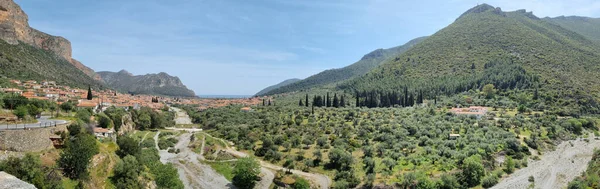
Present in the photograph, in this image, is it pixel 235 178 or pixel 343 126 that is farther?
pixel 343 126

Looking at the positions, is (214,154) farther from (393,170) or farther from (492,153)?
(492,153)

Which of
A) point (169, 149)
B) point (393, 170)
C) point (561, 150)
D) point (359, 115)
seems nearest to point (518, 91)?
point (561, 150)

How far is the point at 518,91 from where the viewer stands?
3602 inches

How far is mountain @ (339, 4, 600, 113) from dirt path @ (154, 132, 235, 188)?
79.0 metres

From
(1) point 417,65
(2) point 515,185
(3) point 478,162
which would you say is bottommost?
(2) point 515,185

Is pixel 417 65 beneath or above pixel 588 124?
above

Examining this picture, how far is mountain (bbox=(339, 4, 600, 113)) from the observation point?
89688 mm

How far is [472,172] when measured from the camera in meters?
39.6

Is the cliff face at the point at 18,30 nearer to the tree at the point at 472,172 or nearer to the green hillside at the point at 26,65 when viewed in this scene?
the green hillside at the point at 26,65

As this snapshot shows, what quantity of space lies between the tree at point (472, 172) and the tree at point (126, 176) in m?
37.0

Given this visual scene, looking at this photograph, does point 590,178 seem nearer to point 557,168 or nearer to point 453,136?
point 557,168

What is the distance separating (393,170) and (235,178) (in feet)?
69.7

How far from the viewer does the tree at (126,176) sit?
2753 cm

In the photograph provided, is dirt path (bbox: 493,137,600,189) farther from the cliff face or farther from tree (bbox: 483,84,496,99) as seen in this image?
the cliff face
